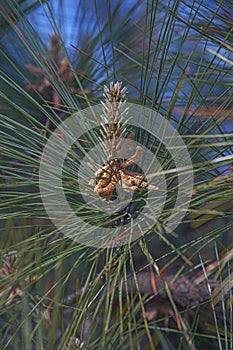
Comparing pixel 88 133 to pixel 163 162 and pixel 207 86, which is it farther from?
pixel 207 86

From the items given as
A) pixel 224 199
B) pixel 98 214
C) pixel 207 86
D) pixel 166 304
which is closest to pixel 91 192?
pixel 98 214

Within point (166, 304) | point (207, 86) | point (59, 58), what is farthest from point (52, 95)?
point (166, 304)

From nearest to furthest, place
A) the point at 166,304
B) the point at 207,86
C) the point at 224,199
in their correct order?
the point at 224,199
the point at 166,304
the point at 207,86

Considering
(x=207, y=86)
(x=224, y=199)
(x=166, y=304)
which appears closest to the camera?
(x=224, y=199)

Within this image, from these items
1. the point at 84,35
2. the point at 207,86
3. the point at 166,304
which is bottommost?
the point at 166,304

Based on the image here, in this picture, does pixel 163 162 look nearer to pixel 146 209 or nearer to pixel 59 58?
pixel 146 209

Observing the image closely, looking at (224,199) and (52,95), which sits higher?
(52,95)

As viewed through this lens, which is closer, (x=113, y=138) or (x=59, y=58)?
(x=113, y=138)

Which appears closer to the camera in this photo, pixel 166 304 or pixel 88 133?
pixel 88 133

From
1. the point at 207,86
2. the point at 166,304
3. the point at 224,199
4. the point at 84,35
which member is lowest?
the point at 166,304
